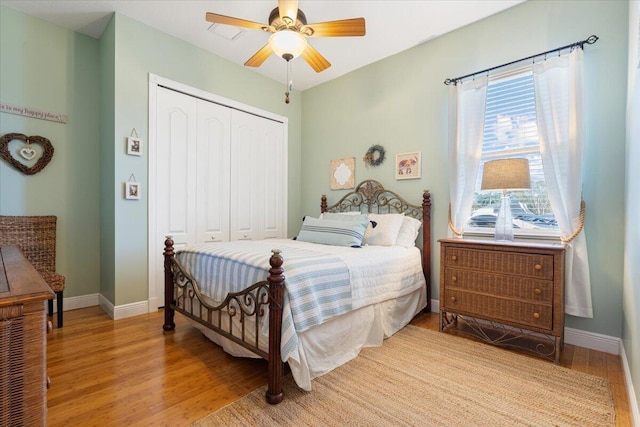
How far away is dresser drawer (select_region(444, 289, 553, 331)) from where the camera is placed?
2094mm

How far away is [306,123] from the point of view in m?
4.58

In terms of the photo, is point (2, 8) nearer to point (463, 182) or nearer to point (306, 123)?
point (306, 123)

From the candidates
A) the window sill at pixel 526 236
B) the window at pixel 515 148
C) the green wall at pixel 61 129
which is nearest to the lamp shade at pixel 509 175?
the window at pixel 515 148

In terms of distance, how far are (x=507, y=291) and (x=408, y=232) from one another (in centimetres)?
106

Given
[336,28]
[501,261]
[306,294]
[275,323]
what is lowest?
[275,323]

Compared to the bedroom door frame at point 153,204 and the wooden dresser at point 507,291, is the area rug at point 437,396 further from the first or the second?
the bedroom door frame at point 153,204

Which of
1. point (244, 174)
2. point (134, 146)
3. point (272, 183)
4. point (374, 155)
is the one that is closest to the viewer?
point (134, 146)

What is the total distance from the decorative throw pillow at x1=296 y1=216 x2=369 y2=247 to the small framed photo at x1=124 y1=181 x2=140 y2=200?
1.69 metres

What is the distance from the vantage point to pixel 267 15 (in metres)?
2.85

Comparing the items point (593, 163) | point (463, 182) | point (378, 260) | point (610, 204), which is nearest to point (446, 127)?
point (463, 182)

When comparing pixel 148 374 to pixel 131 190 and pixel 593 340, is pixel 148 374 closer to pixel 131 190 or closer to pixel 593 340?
pixel 131 190

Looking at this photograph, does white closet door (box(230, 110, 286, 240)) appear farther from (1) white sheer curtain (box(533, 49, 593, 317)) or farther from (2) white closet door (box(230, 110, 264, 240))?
(1) white sheer curtain (box(533, 49, 593, 317))

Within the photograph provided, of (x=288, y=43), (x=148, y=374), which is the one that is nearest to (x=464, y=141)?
(x=288, y=43)

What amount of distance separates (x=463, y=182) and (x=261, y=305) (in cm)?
222
